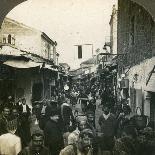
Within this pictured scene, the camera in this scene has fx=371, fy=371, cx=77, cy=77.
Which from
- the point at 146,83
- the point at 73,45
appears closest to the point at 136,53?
the point at 146,83

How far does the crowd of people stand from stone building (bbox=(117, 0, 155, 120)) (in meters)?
0.38

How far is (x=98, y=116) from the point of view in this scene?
7.38 m

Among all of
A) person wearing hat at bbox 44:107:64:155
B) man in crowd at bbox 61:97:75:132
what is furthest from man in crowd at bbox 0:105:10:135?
man in crowd at bbox 61:97:75:132

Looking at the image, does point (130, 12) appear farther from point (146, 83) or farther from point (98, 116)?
point (98, 116)

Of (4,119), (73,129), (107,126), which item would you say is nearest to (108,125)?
(107,126)

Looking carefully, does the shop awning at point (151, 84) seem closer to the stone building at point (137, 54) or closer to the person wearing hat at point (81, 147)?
the stone building at point (137, 54)

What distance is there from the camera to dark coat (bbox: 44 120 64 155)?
6576mm

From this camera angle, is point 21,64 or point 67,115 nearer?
point 67,115

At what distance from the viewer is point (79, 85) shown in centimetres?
723

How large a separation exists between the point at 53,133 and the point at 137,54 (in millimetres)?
2490

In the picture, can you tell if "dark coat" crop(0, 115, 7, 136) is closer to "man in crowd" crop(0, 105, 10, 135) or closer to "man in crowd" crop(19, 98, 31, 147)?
"man in crowd" crop(0, 105, 10, 135)

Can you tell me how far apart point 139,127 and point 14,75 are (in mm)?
2698

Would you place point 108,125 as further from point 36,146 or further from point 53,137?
point 36,146

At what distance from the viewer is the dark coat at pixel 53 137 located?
6576mm
